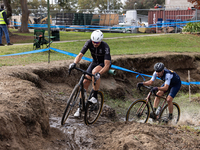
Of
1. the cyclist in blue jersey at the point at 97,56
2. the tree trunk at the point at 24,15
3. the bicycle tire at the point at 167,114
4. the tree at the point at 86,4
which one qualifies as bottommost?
the bicycle tire at the point at 167,114

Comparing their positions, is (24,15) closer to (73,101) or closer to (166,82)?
(166,82)

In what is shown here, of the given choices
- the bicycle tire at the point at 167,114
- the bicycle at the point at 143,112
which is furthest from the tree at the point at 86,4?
the bicycle at the point at 143,112

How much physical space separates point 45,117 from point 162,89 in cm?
379

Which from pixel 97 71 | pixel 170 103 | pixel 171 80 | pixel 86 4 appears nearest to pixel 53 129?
pixel 97 71

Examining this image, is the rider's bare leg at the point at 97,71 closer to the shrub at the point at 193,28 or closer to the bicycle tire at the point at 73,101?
the bicycle tire at the point at 73,101

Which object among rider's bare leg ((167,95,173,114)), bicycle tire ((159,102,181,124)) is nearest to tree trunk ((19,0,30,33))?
bicycle tire ((159,102,181,124))

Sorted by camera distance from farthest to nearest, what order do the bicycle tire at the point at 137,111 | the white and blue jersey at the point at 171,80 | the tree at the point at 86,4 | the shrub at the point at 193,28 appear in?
1. the tree at the point at 86,4
2. the shrub at the point at 193,28
3. the white and blue jersey at the point at 171,80
4. the bicycle tire at the point at 137,111

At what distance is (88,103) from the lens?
264 inches

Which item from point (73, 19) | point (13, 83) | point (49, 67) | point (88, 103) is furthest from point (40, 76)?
point (73, 19)

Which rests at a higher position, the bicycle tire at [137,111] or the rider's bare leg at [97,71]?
the rider's bare leg at [97,71]

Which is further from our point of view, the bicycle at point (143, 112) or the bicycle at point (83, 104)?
the bicycle at point (143, 112)

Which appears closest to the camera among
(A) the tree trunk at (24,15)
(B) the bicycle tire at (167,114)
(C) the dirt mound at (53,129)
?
(C) the dirt mound at (53,129)

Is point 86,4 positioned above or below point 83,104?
above

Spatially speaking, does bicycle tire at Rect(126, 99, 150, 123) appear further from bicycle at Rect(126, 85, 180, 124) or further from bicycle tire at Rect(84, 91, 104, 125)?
bicycle tire at Rect(84, 91, 104, 125)
